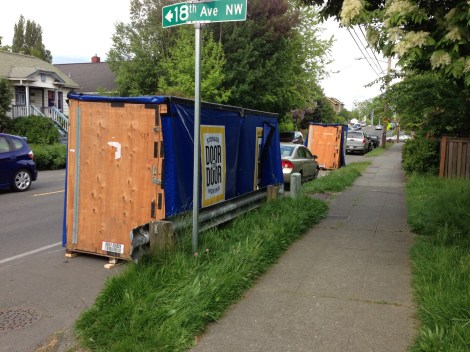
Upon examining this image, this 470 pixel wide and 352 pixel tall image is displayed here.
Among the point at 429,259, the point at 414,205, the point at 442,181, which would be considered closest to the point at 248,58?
the point at 442,181

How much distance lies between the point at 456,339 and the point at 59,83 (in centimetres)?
3314

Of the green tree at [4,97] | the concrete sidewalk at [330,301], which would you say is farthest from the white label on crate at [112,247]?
the green tree at [4,97]

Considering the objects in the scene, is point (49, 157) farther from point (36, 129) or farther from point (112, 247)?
point (112, 247)

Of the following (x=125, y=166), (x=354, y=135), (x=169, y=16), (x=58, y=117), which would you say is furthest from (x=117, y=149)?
(x=354, y=135)

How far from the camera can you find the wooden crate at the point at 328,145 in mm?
20578

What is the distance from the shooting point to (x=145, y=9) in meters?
30.1

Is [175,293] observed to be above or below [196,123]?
below

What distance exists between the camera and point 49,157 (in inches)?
734

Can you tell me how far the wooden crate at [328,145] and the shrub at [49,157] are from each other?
1105 cm

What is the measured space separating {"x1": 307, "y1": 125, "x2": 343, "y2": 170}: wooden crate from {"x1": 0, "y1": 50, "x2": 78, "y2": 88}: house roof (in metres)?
19.4

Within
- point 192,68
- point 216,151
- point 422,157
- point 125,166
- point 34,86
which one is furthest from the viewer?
point 34,86

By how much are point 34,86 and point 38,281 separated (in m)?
28.3

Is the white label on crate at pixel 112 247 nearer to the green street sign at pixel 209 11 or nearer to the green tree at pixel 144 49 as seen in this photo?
the green street sign at pixel 209 11

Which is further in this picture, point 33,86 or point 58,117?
point 58,117
